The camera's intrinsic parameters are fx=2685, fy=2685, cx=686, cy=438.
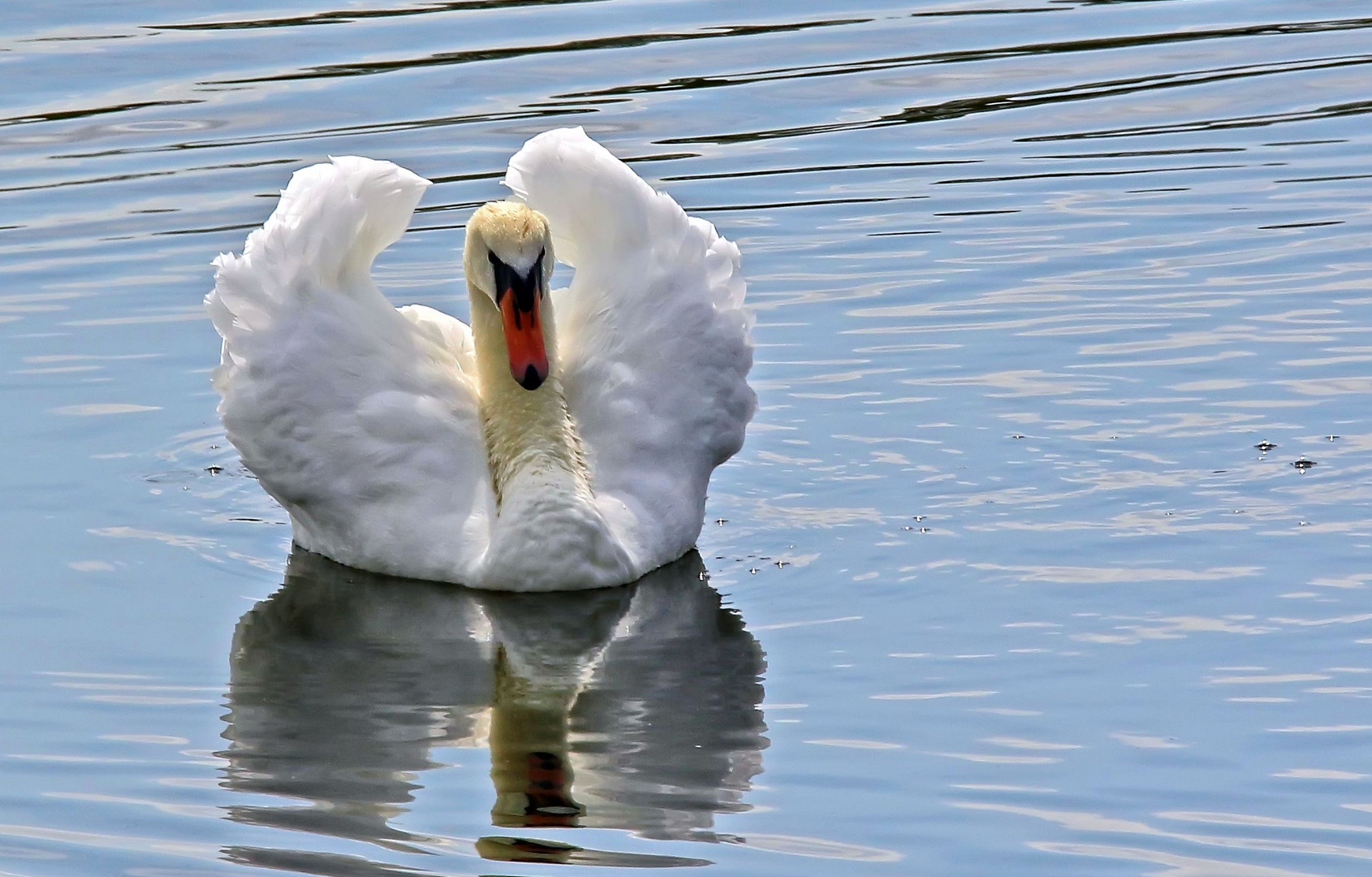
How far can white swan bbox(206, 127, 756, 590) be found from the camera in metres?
10.2

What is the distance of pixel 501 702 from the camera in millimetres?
8992

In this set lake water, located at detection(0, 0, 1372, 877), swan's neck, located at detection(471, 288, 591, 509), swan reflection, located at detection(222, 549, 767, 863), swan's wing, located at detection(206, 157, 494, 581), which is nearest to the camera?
lake water, located at detection(0, 0, 1372, 877)

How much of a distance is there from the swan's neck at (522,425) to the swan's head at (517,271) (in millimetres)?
182

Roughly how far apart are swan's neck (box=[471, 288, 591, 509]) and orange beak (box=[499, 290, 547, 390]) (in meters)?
0.19

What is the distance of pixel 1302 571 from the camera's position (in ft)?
31.7

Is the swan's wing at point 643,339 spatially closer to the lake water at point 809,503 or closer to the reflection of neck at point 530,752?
the lake water at point 809,503

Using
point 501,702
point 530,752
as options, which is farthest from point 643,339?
point 530,752

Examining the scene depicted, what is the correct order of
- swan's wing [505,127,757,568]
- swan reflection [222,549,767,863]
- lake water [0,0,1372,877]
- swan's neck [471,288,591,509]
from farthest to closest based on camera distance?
swan's wing [505,127,757,568] → swan's neck [471,288,591,509] → swan reflection [222,549,767,863] → lake water [0,0,1372,877]

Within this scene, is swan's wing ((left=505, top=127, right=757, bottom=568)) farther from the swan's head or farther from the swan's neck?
the swan's head

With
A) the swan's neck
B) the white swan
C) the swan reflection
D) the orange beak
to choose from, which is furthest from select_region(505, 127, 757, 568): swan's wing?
the orange beak

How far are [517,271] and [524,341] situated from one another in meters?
0.30

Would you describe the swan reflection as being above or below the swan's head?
below

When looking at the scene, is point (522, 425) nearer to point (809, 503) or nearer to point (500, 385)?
point (500, 385)

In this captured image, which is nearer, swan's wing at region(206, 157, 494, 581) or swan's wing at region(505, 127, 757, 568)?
swan's wing at region(206, 157, 494, 581)
